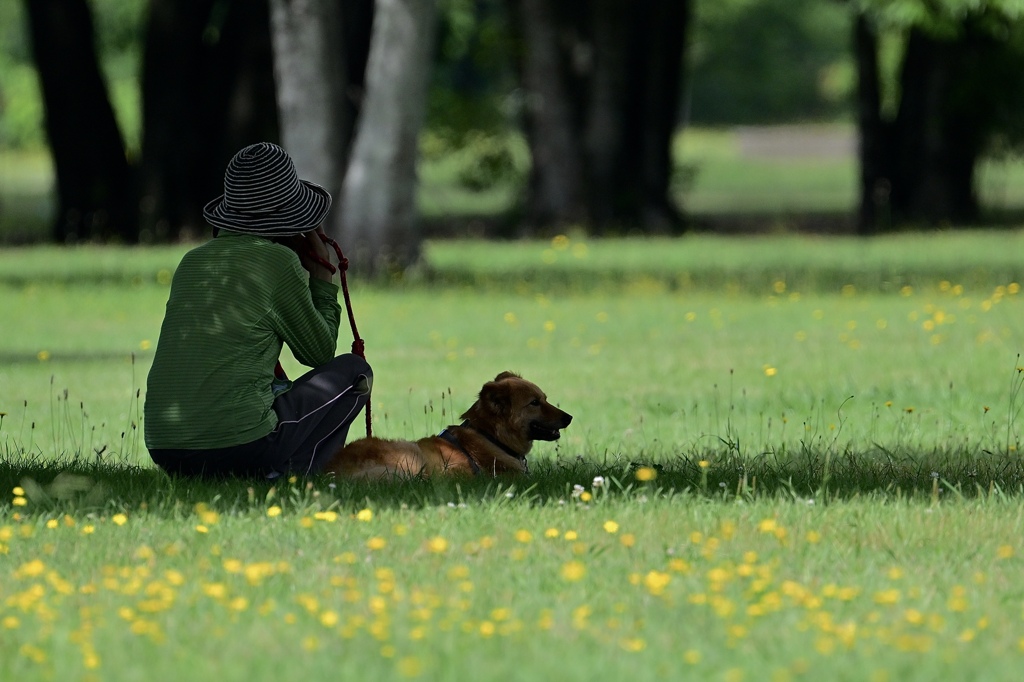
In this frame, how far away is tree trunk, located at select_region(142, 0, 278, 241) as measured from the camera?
25.0 meters

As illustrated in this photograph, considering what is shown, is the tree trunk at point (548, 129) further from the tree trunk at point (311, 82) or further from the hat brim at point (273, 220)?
the hat brim at point (273, 220)

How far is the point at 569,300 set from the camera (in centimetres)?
1725

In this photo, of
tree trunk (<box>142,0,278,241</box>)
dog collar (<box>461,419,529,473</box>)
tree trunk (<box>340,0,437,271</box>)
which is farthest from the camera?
tree trunk (<box>142,0,278,241</box>)

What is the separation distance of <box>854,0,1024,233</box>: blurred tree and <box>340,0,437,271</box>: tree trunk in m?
9.78

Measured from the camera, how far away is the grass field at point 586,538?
4742 mm

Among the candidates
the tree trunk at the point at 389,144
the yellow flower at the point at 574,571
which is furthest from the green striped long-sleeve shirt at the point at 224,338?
the tree trunk at the point at 389,144

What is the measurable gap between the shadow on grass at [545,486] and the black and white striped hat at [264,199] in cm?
108

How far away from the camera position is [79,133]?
A: 25.5 meters

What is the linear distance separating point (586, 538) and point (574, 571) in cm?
91

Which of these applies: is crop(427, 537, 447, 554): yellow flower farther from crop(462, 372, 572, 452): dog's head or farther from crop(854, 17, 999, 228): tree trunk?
crop(854, 17, 999, 228): tree trunk

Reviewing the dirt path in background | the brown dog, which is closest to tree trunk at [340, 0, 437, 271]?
the brown dog

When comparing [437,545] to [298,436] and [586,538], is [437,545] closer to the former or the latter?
[586,538]

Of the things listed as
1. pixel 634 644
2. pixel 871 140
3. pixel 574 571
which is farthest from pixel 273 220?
pixel 871 140

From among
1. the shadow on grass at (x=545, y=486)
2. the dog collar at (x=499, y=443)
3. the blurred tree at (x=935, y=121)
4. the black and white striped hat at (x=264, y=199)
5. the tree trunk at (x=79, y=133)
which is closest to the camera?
the shadow on grass at (x=545, y=486)
